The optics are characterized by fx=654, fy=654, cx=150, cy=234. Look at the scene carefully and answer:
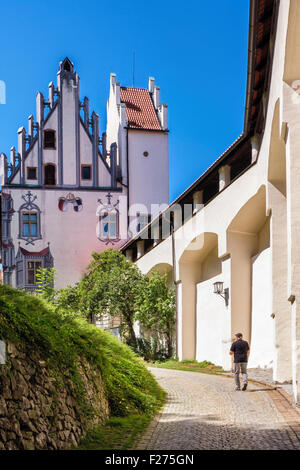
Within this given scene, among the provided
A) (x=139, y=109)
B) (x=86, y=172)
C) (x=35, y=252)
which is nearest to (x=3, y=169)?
(x=86, y=172)

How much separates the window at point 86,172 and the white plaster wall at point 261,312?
22290 mm

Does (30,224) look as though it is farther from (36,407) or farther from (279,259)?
(36,407)

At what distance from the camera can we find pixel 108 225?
43.6m

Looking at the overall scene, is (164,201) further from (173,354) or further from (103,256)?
(173,354)

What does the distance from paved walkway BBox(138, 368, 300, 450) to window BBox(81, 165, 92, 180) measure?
28232mm

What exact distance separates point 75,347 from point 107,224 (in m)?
34.1

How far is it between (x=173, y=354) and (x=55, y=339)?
22.1 meters

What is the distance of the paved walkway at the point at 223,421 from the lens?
858 centimetres

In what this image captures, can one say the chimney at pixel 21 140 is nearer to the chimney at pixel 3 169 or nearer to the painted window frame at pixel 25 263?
the chimney at pixel 3 169

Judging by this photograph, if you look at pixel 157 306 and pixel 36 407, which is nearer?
pixel 36 407

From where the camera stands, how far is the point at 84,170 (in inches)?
1720

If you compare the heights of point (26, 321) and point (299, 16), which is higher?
point (299, 16)

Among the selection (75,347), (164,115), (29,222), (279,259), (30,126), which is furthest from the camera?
(164,115)

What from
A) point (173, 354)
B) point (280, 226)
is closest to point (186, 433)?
point (280, 226)
